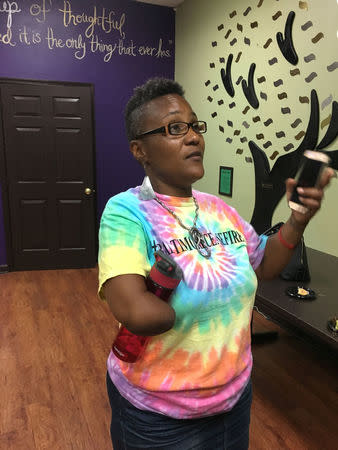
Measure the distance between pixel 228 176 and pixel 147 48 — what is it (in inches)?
77.0

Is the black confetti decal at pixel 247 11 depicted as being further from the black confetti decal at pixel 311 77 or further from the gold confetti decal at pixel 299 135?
the gold confetti decal at pixel 299 135

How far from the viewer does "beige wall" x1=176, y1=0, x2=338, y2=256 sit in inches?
92.5

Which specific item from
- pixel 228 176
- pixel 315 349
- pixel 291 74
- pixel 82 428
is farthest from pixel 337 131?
pixel 82 428

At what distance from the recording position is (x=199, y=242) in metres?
0.79

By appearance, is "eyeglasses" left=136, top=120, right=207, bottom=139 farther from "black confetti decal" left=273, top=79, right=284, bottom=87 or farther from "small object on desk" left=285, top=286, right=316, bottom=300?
"black confetti decal" left=273, top=79, right=284, bottom=87

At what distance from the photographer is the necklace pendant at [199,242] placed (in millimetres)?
781

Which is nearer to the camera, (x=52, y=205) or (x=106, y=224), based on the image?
(x=106, y=224)

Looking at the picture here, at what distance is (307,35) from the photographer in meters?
2.42

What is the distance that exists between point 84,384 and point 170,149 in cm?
183

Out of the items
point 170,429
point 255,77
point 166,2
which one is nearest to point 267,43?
point 255,77

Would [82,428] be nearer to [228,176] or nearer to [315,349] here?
[315,349]

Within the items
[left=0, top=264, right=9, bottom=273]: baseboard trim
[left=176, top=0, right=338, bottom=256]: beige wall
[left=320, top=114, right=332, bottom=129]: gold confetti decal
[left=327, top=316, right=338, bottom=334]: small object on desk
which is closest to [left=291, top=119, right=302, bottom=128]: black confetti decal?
[left=176, top=0, right=338, bottom=256]: beige wall

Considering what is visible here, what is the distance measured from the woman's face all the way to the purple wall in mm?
3590

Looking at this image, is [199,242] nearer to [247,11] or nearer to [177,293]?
[177,293]
